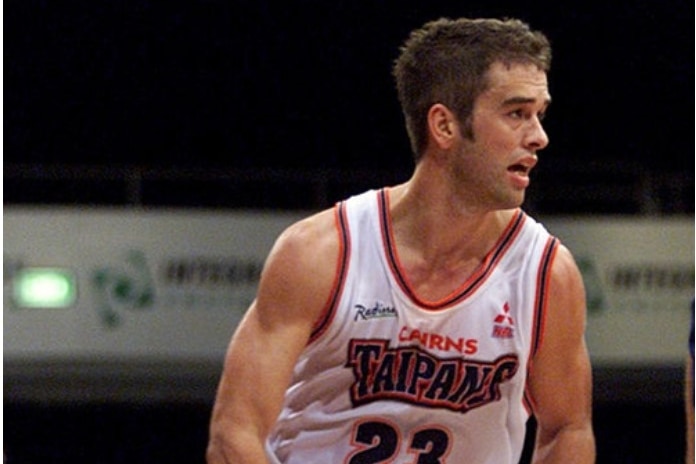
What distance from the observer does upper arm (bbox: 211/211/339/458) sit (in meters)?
3.93

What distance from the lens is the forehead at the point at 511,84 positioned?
394 centimetres

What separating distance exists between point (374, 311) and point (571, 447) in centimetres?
60

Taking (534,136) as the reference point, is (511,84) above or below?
above

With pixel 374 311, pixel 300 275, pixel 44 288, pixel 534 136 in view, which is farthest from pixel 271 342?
pixel 44 288

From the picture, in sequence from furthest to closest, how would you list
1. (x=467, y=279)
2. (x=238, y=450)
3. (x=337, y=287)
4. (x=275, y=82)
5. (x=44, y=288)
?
1. (x=275, y=82)
2. (x=44, y=288)
3. (x=467, y=279)
4. (x=337, y=287)
5. (x=238, y=450)

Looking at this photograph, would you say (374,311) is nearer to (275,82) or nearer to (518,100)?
(518,100)

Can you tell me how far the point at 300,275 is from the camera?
396cm

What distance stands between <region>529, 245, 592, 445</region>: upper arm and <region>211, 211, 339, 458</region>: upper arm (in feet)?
1.83

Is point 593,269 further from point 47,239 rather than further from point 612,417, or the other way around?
point 612,417

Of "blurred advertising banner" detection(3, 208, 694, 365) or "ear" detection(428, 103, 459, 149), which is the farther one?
"blurred advertising banner" detection(3, 208, 694, 365)

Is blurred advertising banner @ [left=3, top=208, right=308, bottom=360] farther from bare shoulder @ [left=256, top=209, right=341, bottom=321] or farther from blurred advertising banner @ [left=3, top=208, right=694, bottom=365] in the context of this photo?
bare shoulder @ [left=256, top=209, right=341, bottom=321]

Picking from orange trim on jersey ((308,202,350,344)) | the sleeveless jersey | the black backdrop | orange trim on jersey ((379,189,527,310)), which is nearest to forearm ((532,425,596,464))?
the sleeveless jersey

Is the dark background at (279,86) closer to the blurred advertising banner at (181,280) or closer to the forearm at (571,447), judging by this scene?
the blurred advertising banner at (181,280)

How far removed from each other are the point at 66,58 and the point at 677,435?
6.32m
